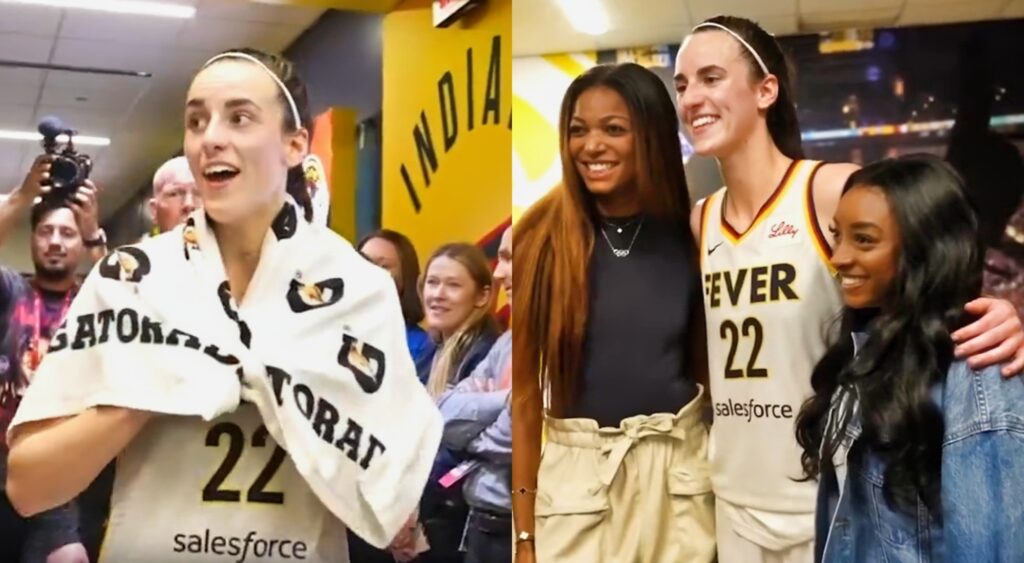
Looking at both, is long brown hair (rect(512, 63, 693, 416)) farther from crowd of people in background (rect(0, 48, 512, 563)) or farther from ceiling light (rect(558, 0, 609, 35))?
ceiling light (rect(558, 0, 609, 35))

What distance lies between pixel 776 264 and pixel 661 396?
1.34 feet

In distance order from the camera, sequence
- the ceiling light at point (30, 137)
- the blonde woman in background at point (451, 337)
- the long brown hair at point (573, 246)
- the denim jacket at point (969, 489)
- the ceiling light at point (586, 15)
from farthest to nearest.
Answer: the ceiling light at point (586, 15) → the long brown hair at point (573, 246) → the blonde woman in background at point (451, 337) → the ceiling light at point (30, 137) → the denim jacket at point (969, 489)

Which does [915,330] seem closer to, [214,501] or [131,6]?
[214,501]

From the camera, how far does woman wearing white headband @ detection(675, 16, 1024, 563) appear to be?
7.22 ft

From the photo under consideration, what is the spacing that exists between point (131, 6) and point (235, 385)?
86 cm

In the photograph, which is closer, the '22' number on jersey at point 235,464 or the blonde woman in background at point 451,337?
the '22' number on jersey at point 235,464

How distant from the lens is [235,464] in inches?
84.3

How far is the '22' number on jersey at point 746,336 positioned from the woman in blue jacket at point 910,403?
0.49ft

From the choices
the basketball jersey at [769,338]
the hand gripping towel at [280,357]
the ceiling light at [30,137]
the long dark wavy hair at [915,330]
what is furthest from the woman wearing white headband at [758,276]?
the ceiling light at [30,137]

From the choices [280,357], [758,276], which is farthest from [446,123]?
[758,276]

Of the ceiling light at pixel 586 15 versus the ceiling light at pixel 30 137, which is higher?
the ceiling light at pixel 586 15

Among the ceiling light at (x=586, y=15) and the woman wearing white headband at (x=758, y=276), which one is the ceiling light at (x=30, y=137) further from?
the ceiling light at (x=586, y=15)

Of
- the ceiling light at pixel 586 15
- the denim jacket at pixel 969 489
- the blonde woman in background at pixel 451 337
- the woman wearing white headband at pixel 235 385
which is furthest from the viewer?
the ceiling light at pixel 586 15

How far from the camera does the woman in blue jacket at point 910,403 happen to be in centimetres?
186
